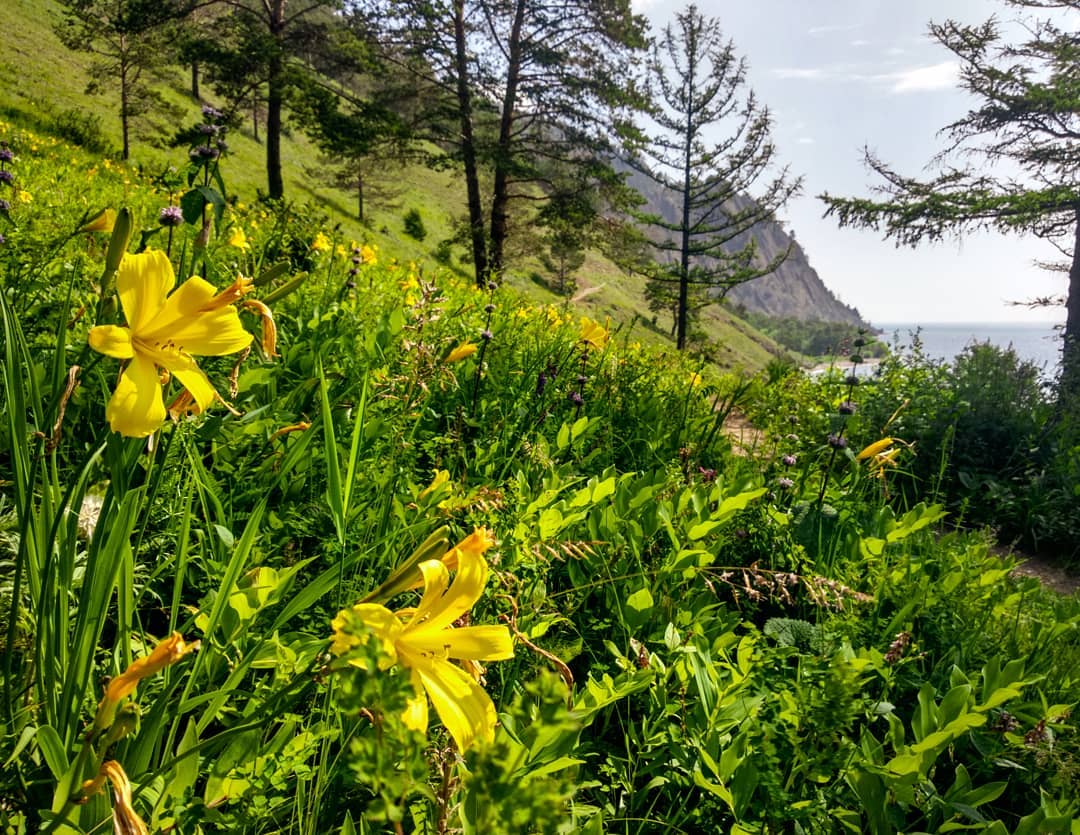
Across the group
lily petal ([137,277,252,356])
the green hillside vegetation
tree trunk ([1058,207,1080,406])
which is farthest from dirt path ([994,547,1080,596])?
lily petal ([137,277,252,356])

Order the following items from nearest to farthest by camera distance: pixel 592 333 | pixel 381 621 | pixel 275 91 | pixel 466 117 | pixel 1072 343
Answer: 1. pixel 381 621
2. pixel 592 333
3. pixel 1072 343
4. pixel 275 91
5. pixel 466 117

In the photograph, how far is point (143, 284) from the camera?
2.34 ft

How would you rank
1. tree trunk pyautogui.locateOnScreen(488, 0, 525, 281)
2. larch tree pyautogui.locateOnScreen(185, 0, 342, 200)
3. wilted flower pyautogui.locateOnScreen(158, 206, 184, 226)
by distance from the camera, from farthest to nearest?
tree trunk pyautogui.locateOnScreen(488, 0, 525, 281) < larch tree pyautogui.locateOnScreen(185, 0, 342, 200) < wilted flower pyautogui.locateOnScreen(158, 206, 184, 226)

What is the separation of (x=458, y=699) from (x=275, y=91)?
16.4 m

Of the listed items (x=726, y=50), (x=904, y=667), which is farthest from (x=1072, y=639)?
(x=726, y=50)

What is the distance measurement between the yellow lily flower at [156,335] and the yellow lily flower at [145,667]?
0.23 metres

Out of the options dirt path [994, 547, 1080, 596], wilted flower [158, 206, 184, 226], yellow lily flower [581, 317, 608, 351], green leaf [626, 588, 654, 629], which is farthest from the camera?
dirt path [994, 547, 1080, 596]

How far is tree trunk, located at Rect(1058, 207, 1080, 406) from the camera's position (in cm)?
724

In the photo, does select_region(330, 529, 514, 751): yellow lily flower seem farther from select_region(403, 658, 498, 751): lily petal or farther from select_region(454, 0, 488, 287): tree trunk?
select_region(454, 0, 488, 287): tree trunk

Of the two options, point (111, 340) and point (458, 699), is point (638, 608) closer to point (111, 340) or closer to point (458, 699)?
point (458, 699)

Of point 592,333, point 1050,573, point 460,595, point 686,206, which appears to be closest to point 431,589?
point 460,595

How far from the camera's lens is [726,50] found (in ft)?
64.6

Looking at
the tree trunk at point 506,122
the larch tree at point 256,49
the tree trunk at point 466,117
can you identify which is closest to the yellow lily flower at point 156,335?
the larch tree at point 256,49

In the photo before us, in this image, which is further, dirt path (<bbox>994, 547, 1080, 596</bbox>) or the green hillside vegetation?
dirt path (<bbox>994, 547, 1080, 596</bbox>)
